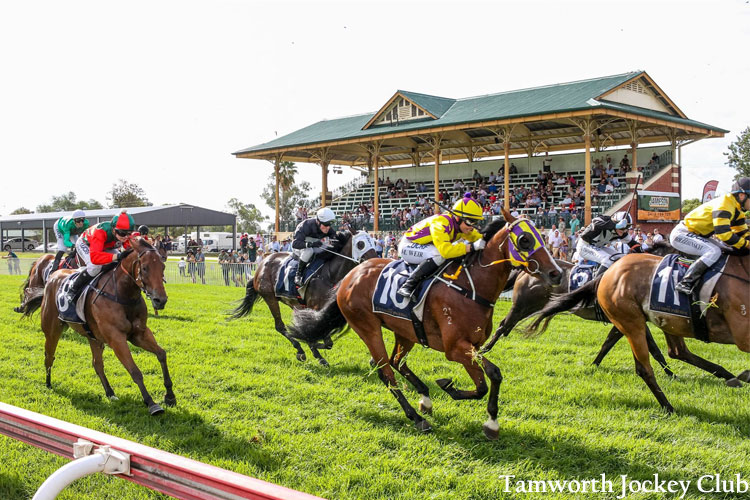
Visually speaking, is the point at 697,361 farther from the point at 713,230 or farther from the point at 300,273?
the point at 300,273

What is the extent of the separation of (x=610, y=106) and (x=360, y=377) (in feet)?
60.6

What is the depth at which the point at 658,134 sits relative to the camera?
91.1ft

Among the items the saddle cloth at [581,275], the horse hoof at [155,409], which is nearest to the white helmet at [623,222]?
the saddle cloth at [581,275]

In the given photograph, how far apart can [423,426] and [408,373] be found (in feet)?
2.60

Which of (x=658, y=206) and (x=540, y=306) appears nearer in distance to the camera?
(x=540, y=306)

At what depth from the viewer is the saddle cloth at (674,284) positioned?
5.91 m

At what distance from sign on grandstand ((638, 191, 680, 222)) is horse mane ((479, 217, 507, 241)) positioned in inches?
797

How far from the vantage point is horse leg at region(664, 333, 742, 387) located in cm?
676

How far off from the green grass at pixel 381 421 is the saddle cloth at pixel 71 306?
841mm

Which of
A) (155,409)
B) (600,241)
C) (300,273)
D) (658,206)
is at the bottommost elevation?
(155,409)

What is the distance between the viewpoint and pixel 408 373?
6.17 meters

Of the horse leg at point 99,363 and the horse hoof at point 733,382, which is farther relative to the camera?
the horse hoof at point 733,382

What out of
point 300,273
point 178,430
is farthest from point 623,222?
point 178,430

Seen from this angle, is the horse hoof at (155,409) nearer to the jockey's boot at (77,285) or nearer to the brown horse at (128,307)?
the brown horse at (128,307)
